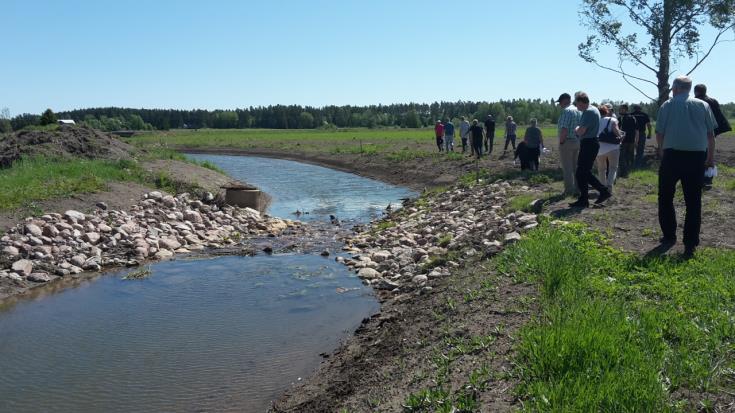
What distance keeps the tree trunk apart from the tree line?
94.3 meters

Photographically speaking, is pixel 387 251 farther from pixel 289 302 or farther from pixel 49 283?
pixel 49 283

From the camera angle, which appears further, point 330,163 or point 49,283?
point 330,163

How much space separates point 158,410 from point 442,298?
151 inches

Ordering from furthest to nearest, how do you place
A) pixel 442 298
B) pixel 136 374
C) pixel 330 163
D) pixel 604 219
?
pixel 330 163 → pixel 604 219 → pixel 442 298 → pixel 136 374

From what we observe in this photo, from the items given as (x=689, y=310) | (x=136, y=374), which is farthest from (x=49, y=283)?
(x=689, y=310)

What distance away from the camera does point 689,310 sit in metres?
5.76

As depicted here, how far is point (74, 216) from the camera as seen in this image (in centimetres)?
1496

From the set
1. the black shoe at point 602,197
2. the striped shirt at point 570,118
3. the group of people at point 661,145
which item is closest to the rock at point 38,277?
the group of people at point 661,145

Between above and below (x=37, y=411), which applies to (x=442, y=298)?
above

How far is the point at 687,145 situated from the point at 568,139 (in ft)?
15.3

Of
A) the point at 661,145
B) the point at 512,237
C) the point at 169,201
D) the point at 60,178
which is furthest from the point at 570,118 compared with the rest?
the point at 60,178

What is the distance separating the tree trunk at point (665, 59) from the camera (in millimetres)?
19438

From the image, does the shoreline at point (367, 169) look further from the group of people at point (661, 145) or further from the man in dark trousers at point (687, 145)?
the man in dark trousers at point (687, 145)

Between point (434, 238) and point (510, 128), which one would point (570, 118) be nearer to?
point (434, 238)
